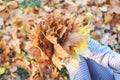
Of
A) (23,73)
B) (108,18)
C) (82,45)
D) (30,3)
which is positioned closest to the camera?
(82,45)

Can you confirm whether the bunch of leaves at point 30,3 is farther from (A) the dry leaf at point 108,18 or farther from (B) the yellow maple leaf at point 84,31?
(B) the yellow maple leaf at point 84,31

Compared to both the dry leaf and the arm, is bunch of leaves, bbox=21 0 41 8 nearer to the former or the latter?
the dry leaf

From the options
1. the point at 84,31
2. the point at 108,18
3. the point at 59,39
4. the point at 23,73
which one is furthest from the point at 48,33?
the point at 108,18

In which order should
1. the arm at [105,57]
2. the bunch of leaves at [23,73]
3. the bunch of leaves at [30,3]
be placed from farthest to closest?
the bunch of leaves at [30,3] < the bunch of leaves at [23,73] < the arm at [105,57]

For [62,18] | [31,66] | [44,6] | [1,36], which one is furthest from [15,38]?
[62,18]

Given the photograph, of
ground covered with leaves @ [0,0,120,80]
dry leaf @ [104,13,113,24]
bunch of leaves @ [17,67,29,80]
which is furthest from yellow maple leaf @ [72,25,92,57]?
dry leaf @ [104,13,113,24]

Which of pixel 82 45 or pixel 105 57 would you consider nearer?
pixel 82 45

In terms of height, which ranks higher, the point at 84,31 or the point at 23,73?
the point at 84,31

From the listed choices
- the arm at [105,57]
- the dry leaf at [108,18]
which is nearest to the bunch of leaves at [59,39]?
the arm at [105,57]

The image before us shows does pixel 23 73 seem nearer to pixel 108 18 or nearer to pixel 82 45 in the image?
pixel 108 18
